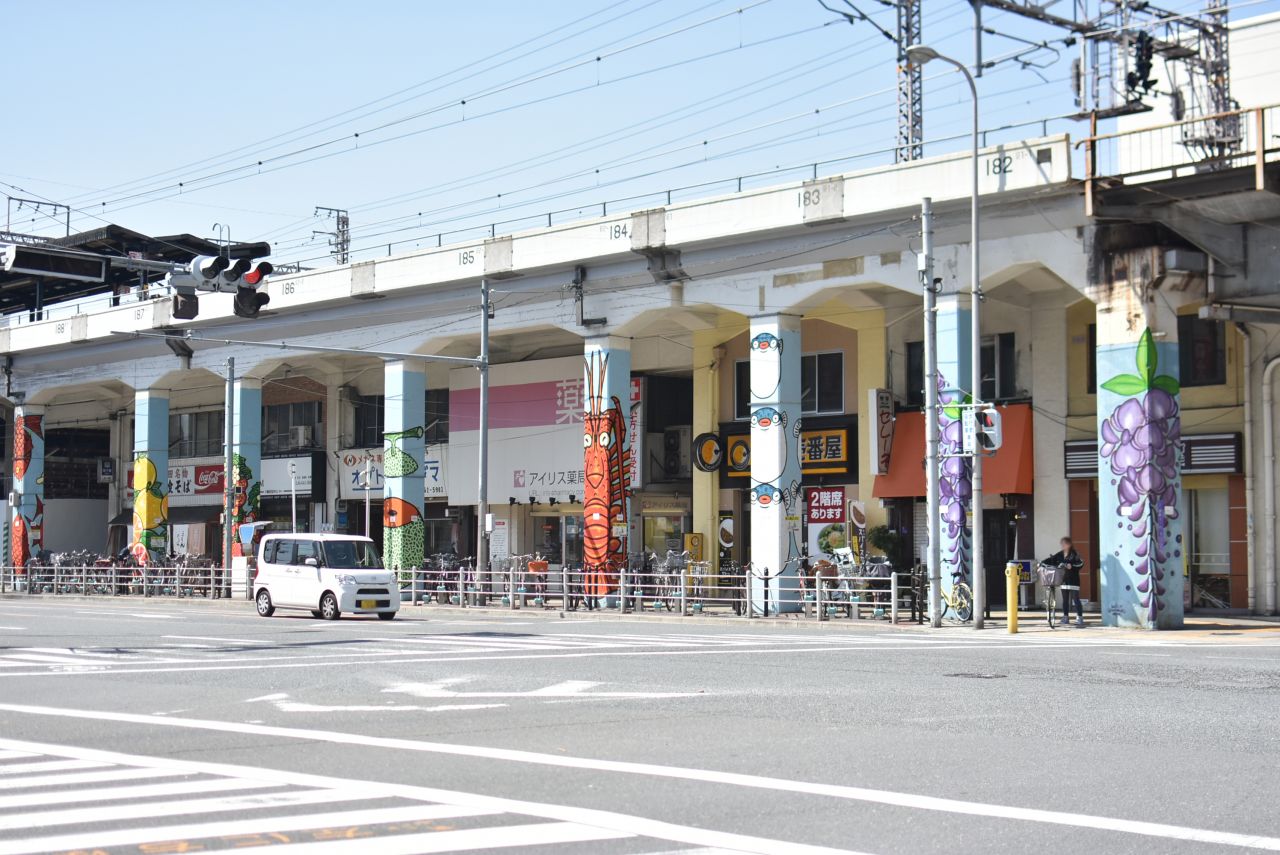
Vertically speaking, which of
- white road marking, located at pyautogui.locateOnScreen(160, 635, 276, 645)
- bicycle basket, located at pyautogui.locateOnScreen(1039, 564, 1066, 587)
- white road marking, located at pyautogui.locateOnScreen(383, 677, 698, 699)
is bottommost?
white road marking, located at pyautogui.locateOnScreen(160, 635, 276, 645)

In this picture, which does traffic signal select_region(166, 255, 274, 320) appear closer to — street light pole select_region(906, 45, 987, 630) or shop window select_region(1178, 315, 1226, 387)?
street light pole select_region(906, 45, 987, 630)

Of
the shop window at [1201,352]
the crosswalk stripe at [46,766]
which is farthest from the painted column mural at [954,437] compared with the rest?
the crosswalk stripe at [46,766]

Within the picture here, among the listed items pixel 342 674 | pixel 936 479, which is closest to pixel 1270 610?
pixel 936 479

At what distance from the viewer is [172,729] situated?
12.2 metres

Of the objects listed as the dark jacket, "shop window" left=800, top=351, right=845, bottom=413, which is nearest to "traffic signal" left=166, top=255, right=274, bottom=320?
the dark jacket

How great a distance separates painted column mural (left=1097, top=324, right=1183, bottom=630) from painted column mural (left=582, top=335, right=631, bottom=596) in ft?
45.6

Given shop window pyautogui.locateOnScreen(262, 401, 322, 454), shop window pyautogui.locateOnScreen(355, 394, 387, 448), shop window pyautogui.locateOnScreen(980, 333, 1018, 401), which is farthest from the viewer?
shop window pyautogui.locateOnScreen(262, 401, 322, 454)

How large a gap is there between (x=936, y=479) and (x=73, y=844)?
75.8ft

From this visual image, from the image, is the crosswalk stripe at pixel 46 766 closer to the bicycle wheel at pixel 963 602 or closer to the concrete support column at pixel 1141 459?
the bicycle wheel at pixel 963 602

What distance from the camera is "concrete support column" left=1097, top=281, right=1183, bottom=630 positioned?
92.1ft

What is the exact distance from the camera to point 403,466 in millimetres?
43500

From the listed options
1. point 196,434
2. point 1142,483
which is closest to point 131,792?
point 1142,483

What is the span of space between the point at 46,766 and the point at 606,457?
28.3 m

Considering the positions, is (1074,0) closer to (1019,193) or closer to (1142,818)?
(1019,193)
